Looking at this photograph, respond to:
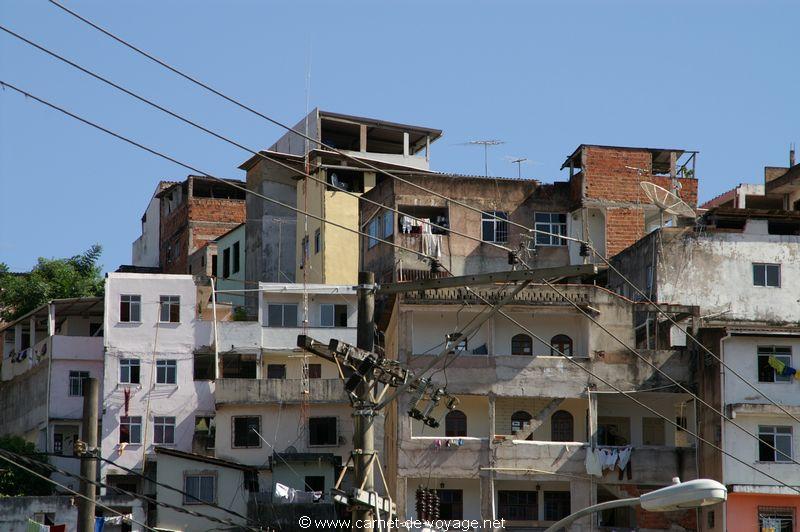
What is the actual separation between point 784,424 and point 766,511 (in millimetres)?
3076

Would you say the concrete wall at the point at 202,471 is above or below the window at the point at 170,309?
below

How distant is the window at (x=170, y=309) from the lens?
6582cm

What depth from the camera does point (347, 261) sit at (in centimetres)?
7238

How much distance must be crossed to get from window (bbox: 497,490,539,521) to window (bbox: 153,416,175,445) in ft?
53.8

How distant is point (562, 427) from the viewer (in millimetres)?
56375

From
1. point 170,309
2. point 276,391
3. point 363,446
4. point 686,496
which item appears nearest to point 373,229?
point 170,309

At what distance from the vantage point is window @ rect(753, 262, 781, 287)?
201 feet

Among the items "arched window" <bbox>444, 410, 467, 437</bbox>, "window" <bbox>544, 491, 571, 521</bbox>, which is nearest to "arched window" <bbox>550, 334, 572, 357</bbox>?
"arched window" <bbox>444, 410, 467, 437</bbox>

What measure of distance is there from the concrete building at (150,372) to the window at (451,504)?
45.5ft

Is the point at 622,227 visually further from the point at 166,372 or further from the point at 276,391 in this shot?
the point at 166,372

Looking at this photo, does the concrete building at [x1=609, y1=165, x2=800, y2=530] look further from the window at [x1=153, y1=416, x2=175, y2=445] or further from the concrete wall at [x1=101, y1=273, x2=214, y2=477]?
the window at [x1=153, y1=416, x2=175, y2=445]

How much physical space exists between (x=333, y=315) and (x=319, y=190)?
9021 mm

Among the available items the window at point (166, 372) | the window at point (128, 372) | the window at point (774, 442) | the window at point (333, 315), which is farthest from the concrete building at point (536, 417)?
the window at point (128, 372)

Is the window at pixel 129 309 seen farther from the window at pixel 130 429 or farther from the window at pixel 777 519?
the window at pixel 777 519
